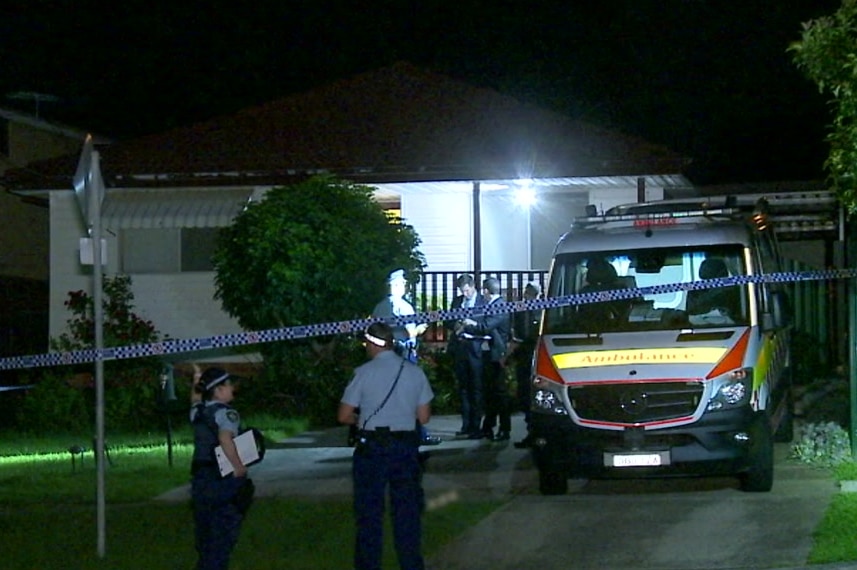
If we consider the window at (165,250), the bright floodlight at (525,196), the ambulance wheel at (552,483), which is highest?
the bright floodlight at (525,196)

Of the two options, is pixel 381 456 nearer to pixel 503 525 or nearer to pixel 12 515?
pixel 503 525

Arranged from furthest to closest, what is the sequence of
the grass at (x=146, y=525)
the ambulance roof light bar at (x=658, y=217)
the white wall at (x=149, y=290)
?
1. the white wall at (x=149, y=290)
2. the ambulance roof light bar at (x=658, y=217)
3. the grass at (x=146, y=525)

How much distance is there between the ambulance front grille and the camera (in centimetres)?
1032

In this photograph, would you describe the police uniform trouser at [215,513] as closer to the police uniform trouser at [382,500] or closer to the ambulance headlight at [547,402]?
the police uniform trouser at [382,500]

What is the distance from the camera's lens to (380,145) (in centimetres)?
1989

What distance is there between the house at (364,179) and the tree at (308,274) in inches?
88.8

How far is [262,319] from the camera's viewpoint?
1689 cm

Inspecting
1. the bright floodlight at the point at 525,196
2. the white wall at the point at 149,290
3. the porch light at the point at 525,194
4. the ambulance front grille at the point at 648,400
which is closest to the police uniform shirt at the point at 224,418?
the ambulance front grille at the point at 648,400

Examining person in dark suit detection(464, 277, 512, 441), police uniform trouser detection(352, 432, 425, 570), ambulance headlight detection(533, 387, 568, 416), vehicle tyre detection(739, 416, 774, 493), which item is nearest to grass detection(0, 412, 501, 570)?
ambulance headlight detection(533, 387, 568, 416)

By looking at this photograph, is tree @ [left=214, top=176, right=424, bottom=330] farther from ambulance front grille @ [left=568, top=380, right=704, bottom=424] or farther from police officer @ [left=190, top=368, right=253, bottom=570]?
police officer @ [left=190, top=368, right=253, bottom=570]

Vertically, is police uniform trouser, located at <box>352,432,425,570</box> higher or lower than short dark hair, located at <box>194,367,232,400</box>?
lower

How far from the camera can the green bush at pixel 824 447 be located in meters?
11.7

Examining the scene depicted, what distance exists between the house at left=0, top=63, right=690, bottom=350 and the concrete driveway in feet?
21.6

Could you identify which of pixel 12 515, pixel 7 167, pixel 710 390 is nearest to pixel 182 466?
pixel 12 515
